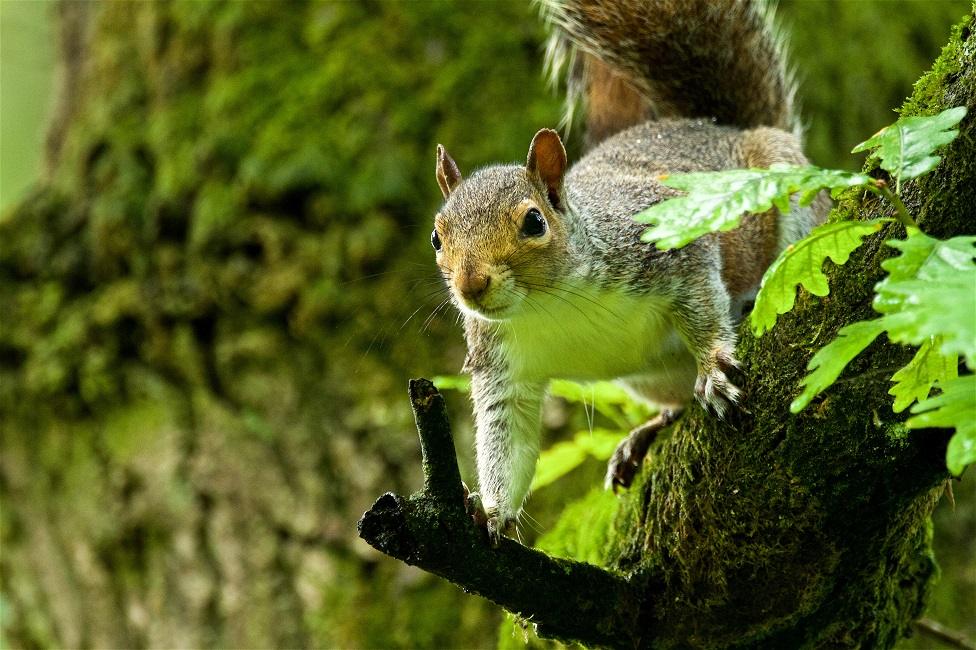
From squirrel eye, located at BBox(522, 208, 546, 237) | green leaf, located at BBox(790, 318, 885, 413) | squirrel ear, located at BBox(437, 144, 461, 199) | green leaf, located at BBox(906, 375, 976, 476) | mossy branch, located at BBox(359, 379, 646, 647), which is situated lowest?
mossy branch, located at BBox(359, 379, 646, 647)

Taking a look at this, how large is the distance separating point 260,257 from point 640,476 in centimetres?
181

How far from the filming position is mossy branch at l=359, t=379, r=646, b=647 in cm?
139

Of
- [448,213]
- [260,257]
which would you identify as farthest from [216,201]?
[448,213]

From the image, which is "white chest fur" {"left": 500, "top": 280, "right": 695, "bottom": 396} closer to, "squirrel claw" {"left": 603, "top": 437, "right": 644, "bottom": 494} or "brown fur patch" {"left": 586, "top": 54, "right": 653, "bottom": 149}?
"squirrel claw" {"left": 603, "top": 437, "right": 644, "bottom": 494}

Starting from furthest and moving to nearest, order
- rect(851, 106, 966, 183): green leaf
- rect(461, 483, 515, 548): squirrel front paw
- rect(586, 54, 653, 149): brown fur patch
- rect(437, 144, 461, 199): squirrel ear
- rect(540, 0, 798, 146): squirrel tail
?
rect(586, 54, 653, 149): brown fur patch, rect(540, 0, 798, 146): squirrel tail, rect(437, 144, 461, 199): squirrel ear, rect(461, 483, 515, 548): squirrel front paw, rect(851, 106, 966, 183): green leaf

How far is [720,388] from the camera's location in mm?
1649

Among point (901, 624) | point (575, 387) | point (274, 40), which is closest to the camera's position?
point (901, 624)

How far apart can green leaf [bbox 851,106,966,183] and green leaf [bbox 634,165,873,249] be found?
0.05 meters

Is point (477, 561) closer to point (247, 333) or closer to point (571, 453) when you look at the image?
point (571, 453)

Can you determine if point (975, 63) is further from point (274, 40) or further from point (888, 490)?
point (274, 40)

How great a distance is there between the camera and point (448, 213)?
1.96 metres

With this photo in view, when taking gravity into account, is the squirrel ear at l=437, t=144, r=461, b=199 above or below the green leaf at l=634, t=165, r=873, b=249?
above

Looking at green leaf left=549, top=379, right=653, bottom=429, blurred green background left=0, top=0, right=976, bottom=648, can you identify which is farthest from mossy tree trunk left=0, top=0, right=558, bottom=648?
green leaf left=549, top=379, right=653, bottom=429

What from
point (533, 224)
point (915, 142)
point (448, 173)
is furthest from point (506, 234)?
point (915, 142)
